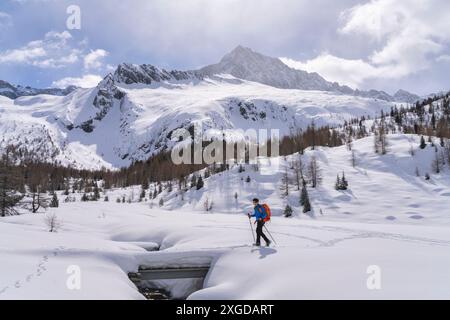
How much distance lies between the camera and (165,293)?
46.0ft

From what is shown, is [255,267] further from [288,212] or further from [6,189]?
[288,212]

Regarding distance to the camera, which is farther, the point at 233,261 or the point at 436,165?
the point at 436,165

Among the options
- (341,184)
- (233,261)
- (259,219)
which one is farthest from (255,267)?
(341,184)

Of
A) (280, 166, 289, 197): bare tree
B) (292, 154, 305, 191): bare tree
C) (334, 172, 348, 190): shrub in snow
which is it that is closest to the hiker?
(280, 166, 289, 197): bare tree

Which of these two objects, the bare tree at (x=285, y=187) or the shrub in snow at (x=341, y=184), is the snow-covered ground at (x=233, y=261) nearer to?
the bare tree at (x=285, y=187)

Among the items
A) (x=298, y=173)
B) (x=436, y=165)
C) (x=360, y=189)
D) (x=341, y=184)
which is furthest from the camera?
(x=298, y=173)

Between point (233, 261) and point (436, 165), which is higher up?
point (436, 165)

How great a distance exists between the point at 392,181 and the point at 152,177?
326 feet

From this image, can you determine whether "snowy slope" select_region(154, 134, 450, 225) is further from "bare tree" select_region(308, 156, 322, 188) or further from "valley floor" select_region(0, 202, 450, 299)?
"valley floor" select_region(0, 202, 450, 299)

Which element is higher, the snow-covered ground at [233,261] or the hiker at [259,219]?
the hiker at [259,219]

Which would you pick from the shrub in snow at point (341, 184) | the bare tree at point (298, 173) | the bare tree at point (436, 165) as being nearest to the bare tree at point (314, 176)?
the bare tree at point (298, 173)
